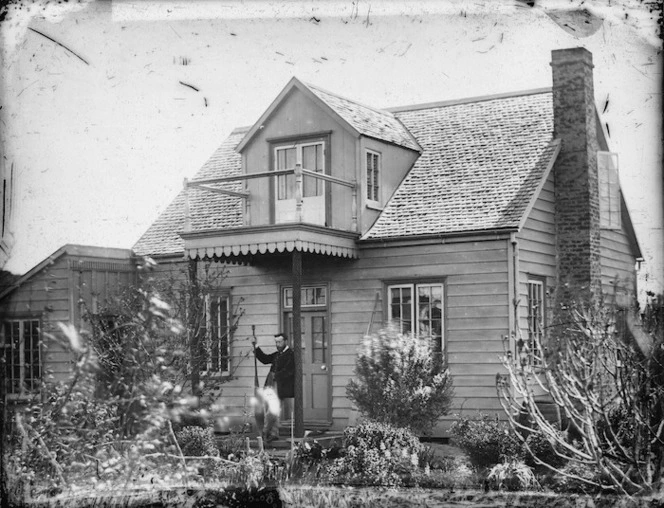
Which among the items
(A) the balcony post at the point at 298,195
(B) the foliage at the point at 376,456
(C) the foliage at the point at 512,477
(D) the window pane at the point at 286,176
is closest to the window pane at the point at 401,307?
(A) the balcony post at the point at 298,195

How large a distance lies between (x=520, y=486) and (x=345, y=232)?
7211mm

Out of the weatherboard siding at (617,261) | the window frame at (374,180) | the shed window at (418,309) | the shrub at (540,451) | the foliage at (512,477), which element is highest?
the window frame at (374,180)

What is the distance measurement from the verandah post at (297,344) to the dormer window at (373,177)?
2310mm

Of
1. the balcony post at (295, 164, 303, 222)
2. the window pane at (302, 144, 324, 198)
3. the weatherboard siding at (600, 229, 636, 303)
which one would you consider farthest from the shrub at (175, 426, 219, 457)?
the weatherboard siding at (600, 229, 636, 303)

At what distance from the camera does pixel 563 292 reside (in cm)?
1762

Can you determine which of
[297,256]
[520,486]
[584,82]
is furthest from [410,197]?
[520,486]

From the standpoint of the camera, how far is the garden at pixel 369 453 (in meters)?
9.62

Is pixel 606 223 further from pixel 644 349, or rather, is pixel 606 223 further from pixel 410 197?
pixel 644 349

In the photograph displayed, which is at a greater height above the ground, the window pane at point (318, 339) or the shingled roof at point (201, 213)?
the shingled roof at point (201, 213)

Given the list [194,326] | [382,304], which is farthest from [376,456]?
[194,326]

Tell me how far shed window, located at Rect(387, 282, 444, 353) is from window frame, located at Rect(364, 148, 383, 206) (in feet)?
6.00

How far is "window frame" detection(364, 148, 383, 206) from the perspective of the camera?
58.0 ft

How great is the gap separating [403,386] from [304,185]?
5.48 meters

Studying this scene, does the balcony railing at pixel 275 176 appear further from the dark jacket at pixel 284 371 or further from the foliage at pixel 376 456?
the foliage at pixel 376 456
